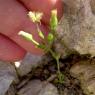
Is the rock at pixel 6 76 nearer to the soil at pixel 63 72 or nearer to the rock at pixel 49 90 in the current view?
the soil at pixel 63 72

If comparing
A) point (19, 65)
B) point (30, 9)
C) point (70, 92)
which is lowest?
point (70, 92)

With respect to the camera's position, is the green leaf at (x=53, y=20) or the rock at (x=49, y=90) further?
the rock at (x=49, y=90)

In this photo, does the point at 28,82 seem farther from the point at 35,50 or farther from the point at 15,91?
the point at 35,50

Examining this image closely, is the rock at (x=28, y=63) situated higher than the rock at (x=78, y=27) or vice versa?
the rock at (x=78, y=27)

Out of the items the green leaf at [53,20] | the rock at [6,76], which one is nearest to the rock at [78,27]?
the green leaf at [53,20]

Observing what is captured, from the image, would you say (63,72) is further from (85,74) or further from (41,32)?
(41,32)

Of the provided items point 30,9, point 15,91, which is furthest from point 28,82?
point 30,9
